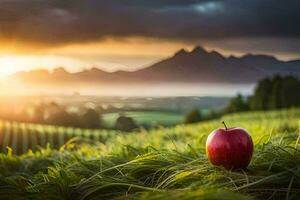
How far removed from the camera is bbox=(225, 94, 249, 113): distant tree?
17172mm

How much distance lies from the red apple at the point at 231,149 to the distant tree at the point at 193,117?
13287 mm

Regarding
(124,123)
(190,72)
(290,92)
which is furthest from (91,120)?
(290,92)

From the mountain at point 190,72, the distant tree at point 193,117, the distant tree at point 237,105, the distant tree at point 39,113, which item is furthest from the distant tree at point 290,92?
the distant tree at point 39,113

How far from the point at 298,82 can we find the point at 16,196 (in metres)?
14.1

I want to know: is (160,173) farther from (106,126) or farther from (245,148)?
(106,126)

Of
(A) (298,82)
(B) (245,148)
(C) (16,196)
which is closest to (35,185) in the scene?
(C) (16,196)

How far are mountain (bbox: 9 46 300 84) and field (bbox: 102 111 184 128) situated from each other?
2.22ft

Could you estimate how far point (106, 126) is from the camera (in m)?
13.1

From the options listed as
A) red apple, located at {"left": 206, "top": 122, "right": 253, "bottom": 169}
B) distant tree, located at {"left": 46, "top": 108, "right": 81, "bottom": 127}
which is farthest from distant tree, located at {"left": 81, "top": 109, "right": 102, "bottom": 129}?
red apple, located at {"left": 206, "top": 122, "right": 253, "bottom": 169}

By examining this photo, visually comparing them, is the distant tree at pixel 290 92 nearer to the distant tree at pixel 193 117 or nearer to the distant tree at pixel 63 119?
the distant tree at pixel 193 117

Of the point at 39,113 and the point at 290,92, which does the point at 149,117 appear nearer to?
the point at 39,113

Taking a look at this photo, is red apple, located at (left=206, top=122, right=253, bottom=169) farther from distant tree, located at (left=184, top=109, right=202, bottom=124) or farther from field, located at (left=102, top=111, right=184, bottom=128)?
distant tree, located at (left=184, top=109, right=202, bottom=124)

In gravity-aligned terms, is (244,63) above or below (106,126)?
above

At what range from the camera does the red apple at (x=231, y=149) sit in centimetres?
328
